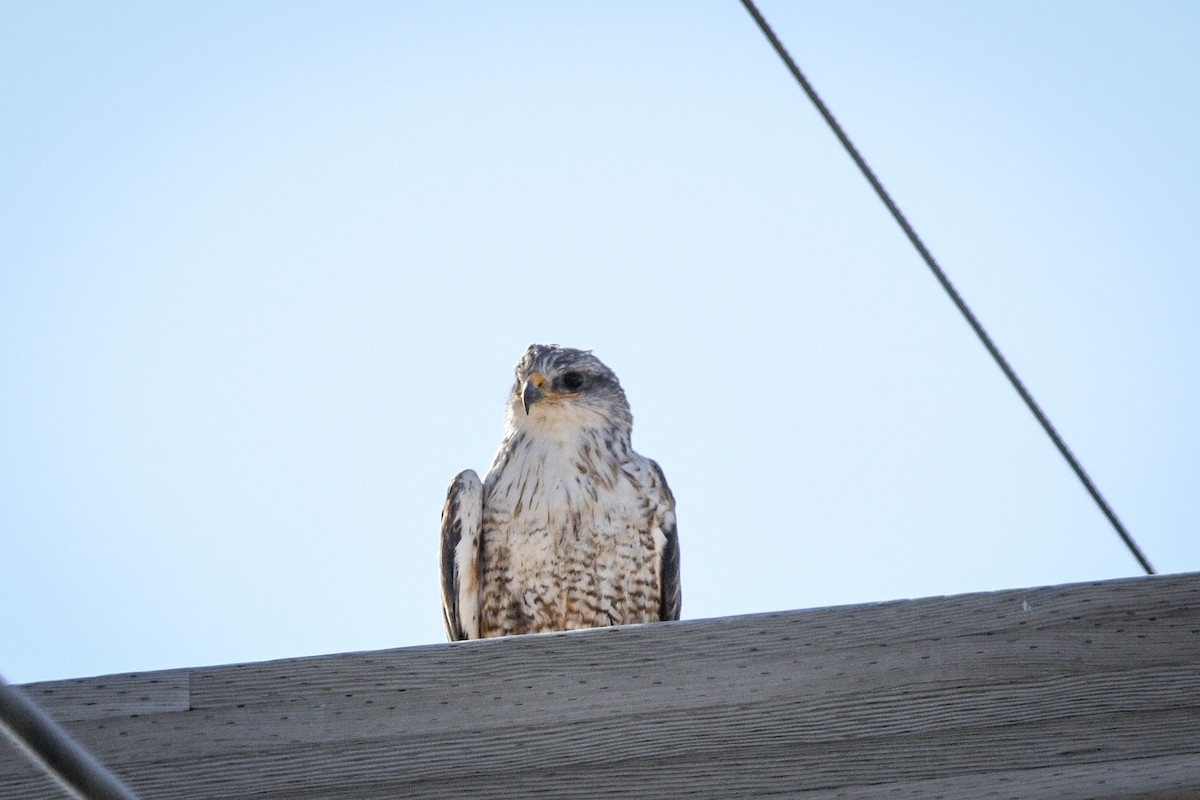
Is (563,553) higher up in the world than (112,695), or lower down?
higher up

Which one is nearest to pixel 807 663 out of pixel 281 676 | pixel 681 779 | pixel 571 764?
pixel 681 779

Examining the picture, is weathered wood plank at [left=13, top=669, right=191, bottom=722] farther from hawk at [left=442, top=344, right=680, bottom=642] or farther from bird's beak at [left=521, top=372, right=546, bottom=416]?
bird's beak at [left=521, top=372, right=546, bottom=416]

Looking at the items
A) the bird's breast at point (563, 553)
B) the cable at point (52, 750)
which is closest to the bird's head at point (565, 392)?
the bird's breast at point (563, 553)

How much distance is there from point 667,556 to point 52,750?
140 inches

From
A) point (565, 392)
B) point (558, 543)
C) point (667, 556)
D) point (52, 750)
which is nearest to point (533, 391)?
point (565, 392)

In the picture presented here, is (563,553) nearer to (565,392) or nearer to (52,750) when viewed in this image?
(565,392)

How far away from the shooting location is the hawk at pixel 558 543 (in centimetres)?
429

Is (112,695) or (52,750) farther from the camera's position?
(112,695)

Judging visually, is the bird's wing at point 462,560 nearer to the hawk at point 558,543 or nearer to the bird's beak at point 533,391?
the hawk at point 558,543

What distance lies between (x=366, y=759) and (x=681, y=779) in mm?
471

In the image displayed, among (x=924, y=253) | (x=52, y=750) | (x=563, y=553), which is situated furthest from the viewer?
(x=563, y=553)

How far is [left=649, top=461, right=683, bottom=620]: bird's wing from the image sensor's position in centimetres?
441

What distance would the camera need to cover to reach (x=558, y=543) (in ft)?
14.1

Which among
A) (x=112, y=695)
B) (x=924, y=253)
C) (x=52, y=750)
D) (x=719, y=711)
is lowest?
(x=52, y=750)
